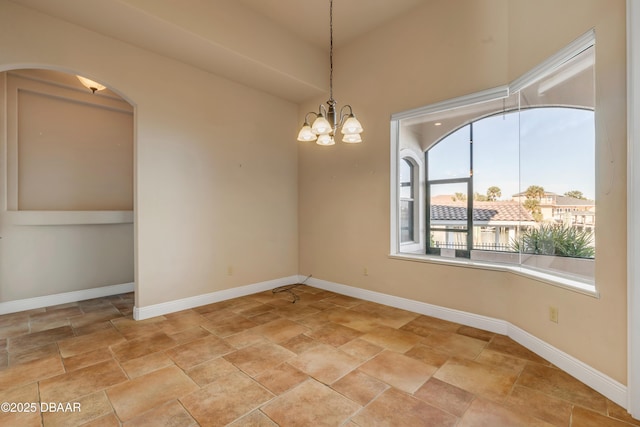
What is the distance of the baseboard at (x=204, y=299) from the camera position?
3.49m

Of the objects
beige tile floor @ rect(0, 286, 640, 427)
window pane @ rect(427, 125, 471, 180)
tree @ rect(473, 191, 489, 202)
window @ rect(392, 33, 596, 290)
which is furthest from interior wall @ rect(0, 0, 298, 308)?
tree @ rect(473, 191, 489, 202)

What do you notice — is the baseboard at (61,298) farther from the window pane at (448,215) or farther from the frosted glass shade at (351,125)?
the window pane at (448,215)

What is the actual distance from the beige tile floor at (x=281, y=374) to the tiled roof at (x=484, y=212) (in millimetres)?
1316

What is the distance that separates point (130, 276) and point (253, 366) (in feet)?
11.1

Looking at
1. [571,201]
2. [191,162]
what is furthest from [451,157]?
[191,162]

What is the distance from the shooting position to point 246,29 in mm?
3617

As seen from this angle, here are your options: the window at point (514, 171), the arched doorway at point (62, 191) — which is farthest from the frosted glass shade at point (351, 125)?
the arched doorway at point (62, 191)

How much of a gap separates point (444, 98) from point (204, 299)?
396cm

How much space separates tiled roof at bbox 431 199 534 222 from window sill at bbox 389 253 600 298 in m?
0.56

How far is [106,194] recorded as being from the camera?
455cm

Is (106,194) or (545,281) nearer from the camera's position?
(545,281)

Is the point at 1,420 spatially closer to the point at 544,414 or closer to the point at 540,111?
the point at 544,414

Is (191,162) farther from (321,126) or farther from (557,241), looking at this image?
(557,241)

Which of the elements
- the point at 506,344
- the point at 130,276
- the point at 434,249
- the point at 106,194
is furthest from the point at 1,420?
the point at 434,249
